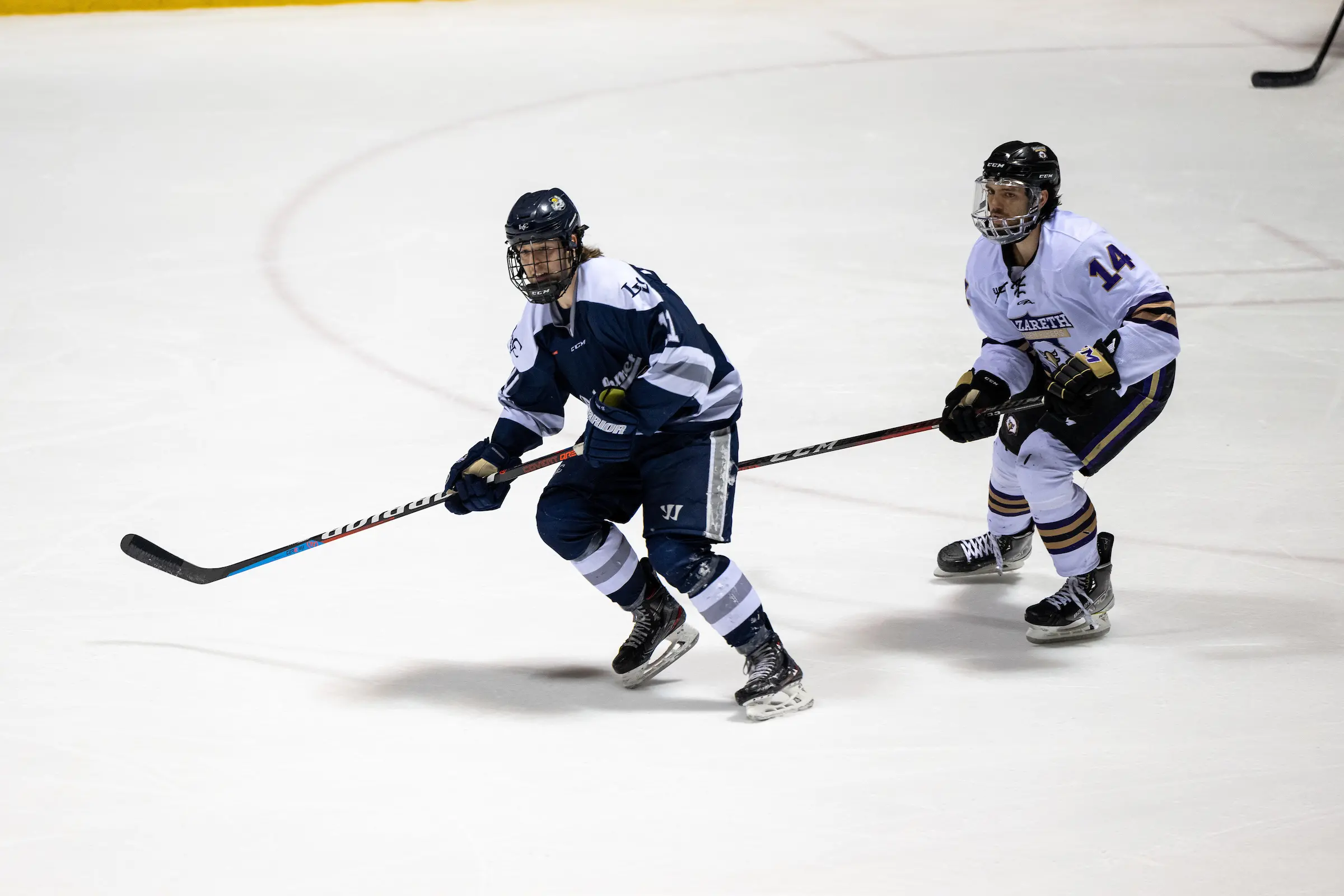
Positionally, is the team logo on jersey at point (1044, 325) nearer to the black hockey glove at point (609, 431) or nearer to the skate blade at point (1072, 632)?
the skate blade at point (1072, 632)

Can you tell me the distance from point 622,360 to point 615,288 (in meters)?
0.16

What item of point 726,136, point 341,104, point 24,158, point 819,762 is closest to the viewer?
point 819,762

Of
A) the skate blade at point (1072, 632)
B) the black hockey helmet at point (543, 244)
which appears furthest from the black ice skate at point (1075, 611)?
the black hockey helmet at point (543, 244)

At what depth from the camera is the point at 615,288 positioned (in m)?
2.99

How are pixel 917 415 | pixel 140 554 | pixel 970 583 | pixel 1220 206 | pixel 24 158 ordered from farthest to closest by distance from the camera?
pixel 24 158 → pixel 1220 206 → pixel 917 415 → pixel 970 583 → pixel 140 554

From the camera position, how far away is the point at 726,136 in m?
7.66

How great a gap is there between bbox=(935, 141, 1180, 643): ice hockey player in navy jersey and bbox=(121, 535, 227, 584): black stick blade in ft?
5.57

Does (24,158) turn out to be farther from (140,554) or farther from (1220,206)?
(1220,206)

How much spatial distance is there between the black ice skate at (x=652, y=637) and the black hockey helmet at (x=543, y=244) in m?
0.66

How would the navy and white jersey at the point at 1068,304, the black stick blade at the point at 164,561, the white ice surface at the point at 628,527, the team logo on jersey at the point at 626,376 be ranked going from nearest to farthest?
the white ice surface at the point at 628,527 < the team logo on jersey at the point at 626,376 < the navy and white jersey at the point at 1068,304 < the black stick blade at the point at 164,561

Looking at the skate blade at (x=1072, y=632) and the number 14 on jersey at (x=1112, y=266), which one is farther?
the skate blade at (x=1072, y=632)

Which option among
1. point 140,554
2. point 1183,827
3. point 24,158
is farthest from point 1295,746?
point 24,158

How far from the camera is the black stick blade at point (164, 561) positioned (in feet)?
11.3

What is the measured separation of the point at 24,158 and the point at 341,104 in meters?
1.71
